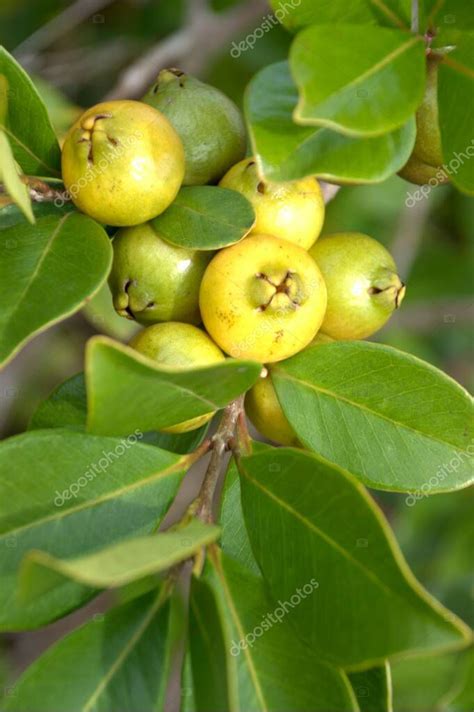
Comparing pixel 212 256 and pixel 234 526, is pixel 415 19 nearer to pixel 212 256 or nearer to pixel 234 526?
pixel 212 256

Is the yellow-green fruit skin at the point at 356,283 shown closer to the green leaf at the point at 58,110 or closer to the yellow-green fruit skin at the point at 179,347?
the yellow-green fruit skin at the point at 179,347

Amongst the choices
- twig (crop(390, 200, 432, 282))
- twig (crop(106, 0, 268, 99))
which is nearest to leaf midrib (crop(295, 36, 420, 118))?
twig (crop(106, 0, 268, 99))

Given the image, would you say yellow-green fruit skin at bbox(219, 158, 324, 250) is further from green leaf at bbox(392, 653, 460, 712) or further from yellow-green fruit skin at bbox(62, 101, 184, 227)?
green leaf at bbox(392, 653, 460, 712)

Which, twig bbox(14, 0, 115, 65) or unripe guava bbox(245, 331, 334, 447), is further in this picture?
twig bbox(14, 0, 115, 65)

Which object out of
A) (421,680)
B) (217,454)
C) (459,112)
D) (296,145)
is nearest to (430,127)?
(459,112)

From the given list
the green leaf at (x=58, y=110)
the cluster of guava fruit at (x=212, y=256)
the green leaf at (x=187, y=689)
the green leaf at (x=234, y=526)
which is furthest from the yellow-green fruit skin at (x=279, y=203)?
the green leaf at (x=58, y=110)

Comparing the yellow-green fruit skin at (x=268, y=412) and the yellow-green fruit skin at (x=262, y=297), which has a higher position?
the yellow-green fruit skin at (x=262, y=297)

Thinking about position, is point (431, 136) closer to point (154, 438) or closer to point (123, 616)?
point (154, 438)
